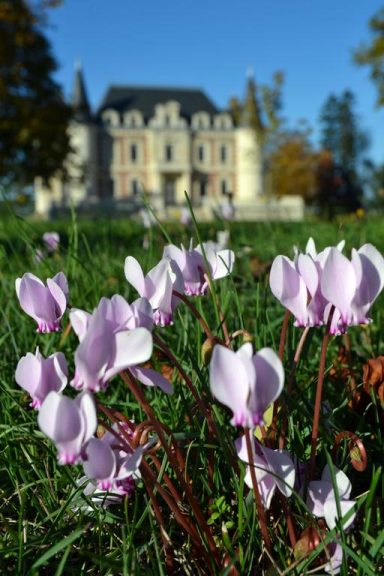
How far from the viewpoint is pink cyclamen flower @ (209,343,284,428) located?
0.71 meters

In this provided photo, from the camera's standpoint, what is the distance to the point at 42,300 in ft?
3.34

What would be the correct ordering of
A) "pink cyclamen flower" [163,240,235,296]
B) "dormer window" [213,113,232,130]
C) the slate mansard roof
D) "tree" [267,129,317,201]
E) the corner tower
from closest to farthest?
"pink cyclamen flower" [163,240,235,296] → "tree" [267,129,317,201] → the corner tower → the slate mansard roof → "dormer window" [213,113,232,130]

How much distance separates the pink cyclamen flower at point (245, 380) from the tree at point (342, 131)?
76.9m

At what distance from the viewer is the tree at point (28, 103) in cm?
2644

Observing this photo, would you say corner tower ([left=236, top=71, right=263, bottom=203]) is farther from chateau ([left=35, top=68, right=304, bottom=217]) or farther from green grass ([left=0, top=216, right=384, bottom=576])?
green grass ([left=0, top=216, right=384, bottom=576])

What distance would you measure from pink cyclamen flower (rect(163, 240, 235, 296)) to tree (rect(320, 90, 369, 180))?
76.4 metres

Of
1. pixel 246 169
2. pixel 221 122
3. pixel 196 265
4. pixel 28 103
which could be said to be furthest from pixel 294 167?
pixel 196 265

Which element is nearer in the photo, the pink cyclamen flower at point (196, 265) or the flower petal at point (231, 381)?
the flower petal at point (231, 381)

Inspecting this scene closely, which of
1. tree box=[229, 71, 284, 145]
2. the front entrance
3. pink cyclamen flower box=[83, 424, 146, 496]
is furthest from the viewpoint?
the front entrance

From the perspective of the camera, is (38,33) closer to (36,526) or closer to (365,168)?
(36,526)

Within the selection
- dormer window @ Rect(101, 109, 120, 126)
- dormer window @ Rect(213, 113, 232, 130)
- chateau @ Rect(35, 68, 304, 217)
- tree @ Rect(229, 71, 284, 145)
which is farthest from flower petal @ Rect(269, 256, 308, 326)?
dormer window @ Rect(213, 113, 232, 130)

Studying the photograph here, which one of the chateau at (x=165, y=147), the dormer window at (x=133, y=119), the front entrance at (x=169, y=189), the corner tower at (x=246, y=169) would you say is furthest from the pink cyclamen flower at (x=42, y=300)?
the dormer window at (x=133, y=119)

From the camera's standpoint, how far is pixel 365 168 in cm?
7850

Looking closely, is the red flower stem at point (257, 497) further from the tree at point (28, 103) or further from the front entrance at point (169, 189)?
the front entrance at point (169, 189)
